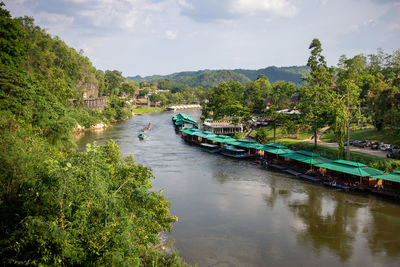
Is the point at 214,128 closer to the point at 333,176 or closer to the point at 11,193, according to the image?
the point at 333,176

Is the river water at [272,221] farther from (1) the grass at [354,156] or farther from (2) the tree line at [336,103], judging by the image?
(2) the tree line at [336,103]

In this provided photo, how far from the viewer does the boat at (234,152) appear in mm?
48694

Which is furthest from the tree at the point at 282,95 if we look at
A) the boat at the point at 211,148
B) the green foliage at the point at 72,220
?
the green foliage at the point at 72,220

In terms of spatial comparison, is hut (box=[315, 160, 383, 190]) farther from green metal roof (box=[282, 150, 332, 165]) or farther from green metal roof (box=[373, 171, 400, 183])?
green metal roof (box=[282, 150, 332, 165])

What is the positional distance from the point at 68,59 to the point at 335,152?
77343mm

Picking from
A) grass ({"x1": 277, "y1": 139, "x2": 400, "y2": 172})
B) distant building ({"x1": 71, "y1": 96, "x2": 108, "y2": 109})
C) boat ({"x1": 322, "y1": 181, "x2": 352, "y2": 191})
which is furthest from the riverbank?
boat ({"x1": 322, "y1": 181, "x2": 352, "y2": 191})

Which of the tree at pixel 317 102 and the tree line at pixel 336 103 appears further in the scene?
the tree at pixel 317 102

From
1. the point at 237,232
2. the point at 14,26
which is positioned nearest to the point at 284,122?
the point at 237,232

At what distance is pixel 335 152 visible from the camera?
4062 centimetres

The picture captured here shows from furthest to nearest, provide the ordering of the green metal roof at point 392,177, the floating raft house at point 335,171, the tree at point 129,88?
the tree at point 129,88 → the floating raft house at point 335,171 → the green metal roof at point 392,177

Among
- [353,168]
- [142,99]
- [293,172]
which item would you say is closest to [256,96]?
[293,172]

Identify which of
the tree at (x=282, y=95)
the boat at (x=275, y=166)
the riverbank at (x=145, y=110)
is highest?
the tree at (x=282, y=95)

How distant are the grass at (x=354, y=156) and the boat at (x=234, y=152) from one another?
23.1ft

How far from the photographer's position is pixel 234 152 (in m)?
51.1
